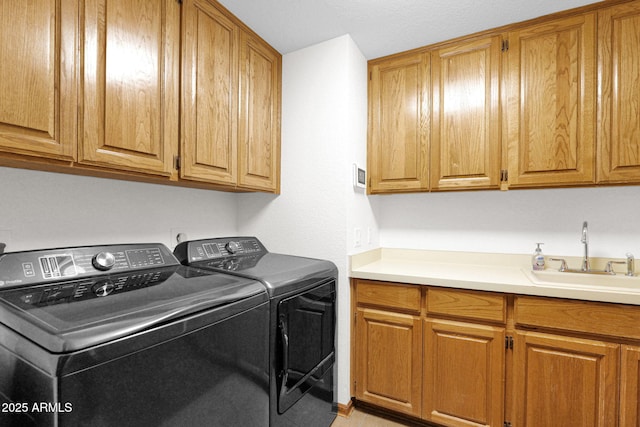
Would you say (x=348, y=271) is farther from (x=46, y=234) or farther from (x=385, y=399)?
(x=46, y=234)

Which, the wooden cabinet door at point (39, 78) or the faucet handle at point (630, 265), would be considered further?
the faucet handle at point (630, 265)

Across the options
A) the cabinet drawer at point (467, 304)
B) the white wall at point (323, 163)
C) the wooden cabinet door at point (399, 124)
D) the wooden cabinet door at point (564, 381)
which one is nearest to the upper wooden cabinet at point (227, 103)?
the white wall at point (323, 163)

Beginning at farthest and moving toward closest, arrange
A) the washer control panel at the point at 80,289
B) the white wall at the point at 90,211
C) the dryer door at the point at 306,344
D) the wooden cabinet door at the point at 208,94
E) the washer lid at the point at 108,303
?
the wooden cabinet door at the point at 208,94
the dryer door at the point at 306,344
the white wall at the point at 90,211
the washer control panel at the point at 80,289
the washer lid at the point at 108,303

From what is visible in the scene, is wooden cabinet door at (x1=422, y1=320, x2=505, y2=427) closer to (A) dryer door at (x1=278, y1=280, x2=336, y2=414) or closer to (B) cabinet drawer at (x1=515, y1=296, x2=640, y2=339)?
(B) cabinet drawer at (x1=515, y1=296, x2=640, y2=339)

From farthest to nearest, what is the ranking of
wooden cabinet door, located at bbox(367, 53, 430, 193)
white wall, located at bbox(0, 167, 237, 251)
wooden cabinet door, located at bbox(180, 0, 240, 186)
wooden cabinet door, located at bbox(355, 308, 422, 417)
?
wooden cabinet door, located at bbox(367, 53, 430, 193) < wooden cabinet door, located at bbox(355, 308, 422, 417) < wooden cabinet door, located at bbox(180, 0, 240, 186) < white wall, located at bbox(0, 167, 237, 251)

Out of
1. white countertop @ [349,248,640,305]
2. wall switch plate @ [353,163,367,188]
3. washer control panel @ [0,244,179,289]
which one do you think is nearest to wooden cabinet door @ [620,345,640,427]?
white countertop @ [349,248,640,305]

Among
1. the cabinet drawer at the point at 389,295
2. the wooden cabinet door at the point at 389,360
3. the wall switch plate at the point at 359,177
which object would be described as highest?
the wall switch plate at the point at 359,177

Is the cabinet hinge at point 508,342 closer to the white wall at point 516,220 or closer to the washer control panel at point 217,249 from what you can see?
the white wall at point 516,220

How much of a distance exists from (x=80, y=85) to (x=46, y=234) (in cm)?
64

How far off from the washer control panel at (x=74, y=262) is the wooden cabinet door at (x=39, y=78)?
14.4 inches

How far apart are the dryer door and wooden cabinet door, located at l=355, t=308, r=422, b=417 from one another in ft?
0.71

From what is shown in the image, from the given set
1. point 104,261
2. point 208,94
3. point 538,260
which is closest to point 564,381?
point 538,260

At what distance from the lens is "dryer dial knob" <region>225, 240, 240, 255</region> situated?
175cm

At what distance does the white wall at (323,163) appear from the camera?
1.83 m
